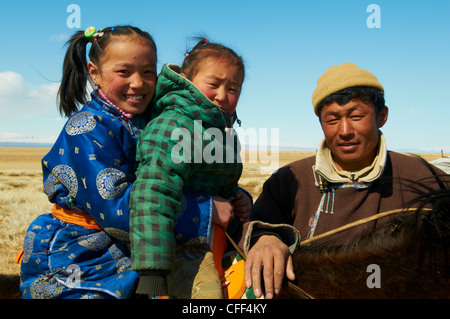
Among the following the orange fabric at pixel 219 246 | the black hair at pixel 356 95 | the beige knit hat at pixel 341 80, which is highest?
the beige knit hat at pixel 341 80

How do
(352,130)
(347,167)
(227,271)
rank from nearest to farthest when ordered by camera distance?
(227,271)
(352,130)
(347,167)

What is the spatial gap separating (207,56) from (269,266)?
1.38m

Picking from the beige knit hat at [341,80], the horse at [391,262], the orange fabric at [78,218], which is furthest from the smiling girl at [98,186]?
the beige knit hat at [341,80]

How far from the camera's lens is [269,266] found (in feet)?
6.85

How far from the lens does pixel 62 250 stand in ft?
7.42

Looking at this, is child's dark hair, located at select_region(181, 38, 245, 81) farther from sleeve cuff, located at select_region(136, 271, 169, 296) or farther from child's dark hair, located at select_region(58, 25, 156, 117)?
sleeve cuff, located at select_region(136, 271, 169, 296)

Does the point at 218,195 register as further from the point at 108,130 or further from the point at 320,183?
the point at 320,183

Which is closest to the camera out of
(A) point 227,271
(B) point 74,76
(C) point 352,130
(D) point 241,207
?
(A) point 227,271

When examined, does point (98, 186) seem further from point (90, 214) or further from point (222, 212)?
point (222, 212)

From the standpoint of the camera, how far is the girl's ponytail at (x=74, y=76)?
2.87 m

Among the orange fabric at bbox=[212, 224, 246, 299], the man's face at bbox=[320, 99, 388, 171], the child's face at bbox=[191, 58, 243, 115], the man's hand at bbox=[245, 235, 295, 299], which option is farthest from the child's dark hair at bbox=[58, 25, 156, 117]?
the man's face at bbox=[320, 99, 388, 171]

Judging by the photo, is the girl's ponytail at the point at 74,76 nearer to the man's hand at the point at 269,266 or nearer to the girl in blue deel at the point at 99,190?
the girl in blue deel at the point at 99,190

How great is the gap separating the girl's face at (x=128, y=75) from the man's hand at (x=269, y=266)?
112 centimetres

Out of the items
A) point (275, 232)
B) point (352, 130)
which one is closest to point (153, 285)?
point (275, 232)
